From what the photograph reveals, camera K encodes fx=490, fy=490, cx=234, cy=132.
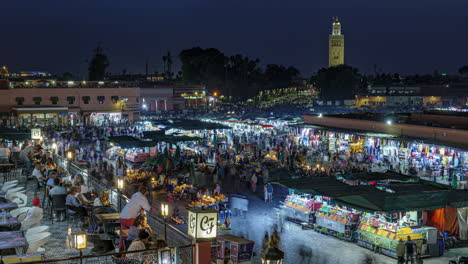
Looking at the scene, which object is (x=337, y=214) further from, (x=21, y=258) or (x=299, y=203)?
(x=21, y=258)

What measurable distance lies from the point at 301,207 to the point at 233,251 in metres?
5.68

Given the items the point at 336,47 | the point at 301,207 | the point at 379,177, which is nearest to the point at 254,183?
the point at 301,207

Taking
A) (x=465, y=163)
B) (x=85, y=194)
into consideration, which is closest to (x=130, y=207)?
(x=85, y=194)

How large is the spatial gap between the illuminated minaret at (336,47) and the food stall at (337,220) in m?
134

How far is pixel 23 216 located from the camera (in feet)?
28.5

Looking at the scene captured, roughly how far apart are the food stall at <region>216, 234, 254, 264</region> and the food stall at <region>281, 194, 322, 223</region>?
17.0ft

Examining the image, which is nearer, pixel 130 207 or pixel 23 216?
pixel 130 207

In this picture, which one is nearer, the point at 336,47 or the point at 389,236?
the point at 389,236

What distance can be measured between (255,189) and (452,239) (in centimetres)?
851

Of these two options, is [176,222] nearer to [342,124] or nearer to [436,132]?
[436,132]

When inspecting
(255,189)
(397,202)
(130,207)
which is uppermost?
(130,207)

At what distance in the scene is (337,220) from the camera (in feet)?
43.0

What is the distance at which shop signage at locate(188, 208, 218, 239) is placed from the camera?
246 inches

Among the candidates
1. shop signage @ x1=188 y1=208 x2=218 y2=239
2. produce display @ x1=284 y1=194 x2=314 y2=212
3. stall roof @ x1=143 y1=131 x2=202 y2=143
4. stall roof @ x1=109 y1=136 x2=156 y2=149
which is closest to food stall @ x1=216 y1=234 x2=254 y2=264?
shop signage @ x1=188 y1=208 x2=218 y2=239
